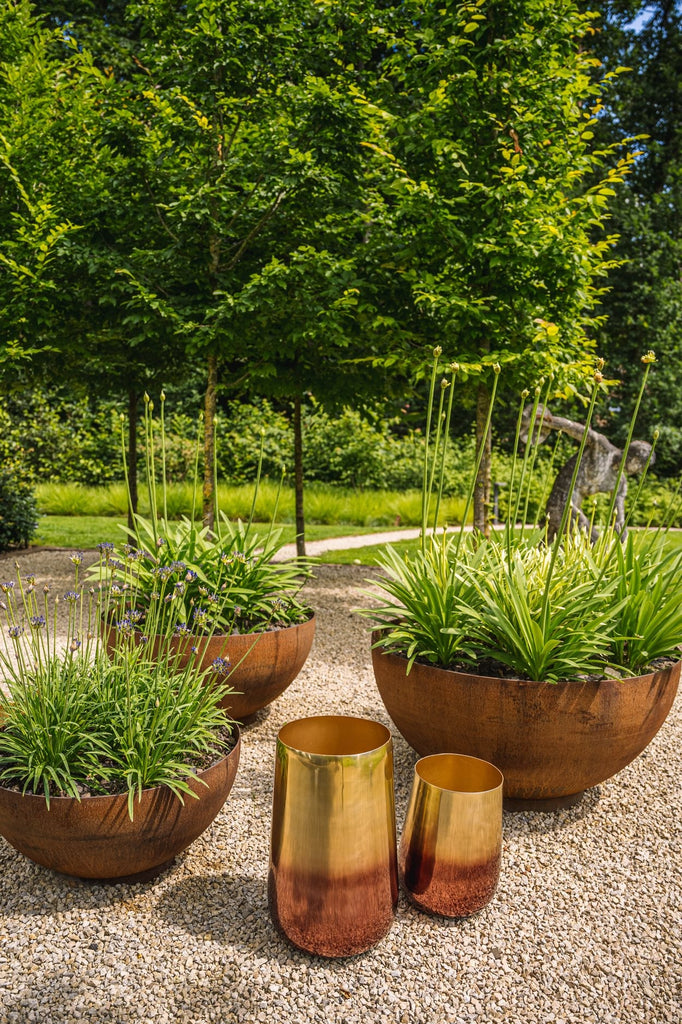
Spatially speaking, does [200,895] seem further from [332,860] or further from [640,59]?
[640,59]

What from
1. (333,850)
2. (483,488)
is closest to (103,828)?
(333,850)

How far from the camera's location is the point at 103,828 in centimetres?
194

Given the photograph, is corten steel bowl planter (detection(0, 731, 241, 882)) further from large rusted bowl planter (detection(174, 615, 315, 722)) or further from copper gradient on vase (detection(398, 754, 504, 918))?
large rusted bowl planter (detection(174, 615, 315, 722))

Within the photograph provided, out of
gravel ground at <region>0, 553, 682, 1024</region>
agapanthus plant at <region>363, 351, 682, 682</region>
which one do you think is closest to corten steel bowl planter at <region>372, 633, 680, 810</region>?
agapanthus plant at <region>363, 351, 682, 682</region>

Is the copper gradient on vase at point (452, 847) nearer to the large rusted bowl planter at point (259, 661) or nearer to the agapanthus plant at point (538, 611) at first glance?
the agapanthus plant at point (538, 611)

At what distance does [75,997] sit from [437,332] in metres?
4.39

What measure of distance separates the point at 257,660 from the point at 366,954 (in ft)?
4.25

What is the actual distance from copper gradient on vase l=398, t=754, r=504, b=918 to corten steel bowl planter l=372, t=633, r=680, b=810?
33 centimetres

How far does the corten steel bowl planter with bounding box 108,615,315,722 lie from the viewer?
2936 millimetres

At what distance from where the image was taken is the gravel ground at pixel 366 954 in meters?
1.74

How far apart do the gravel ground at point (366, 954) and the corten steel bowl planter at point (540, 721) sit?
26 centimetres

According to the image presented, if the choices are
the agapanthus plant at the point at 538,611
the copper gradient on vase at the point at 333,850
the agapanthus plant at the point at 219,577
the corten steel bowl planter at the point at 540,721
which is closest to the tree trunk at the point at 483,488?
the agapanthus plant at the point at 219,577

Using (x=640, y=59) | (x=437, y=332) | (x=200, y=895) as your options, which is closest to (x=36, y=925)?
(x=200, y=895)

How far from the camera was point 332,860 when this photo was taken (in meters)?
1.80
